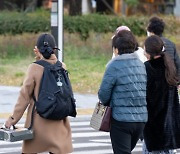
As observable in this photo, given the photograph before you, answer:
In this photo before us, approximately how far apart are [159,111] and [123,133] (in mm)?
859

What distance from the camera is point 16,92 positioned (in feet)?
56.2

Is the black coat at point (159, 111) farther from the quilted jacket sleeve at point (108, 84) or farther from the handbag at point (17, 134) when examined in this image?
the handbag at point (17, 134)

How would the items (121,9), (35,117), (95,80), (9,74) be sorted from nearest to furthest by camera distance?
(35,117)
(95,80)
(9,74)
(121,9)

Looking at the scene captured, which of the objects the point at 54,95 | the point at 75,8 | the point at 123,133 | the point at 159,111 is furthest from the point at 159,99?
the point at 75,8

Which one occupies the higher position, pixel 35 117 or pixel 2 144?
pixel 35 117

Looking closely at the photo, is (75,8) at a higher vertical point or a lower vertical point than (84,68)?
higher

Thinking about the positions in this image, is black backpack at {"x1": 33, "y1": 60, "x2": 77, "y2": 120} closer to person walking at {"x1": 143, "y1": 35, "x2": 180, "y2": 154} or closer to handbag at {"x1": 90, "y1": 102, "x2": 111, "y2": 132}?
handbag at {"x1": 90, "y1": 102, "x2": 111, "y2": 132}

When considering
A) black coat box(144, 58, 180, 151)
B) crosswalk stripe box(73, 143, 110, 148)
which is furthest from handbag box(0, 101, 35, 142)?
crosswalk stripe box(73, 143, 110, 148)

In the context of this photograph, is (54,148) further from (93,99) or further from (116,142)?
(93,99)

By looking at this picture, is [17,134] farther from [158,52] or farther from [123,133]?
[158,52]

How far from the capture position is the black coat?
24.9 ft

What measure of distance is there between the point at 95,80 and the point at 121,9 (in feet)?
106

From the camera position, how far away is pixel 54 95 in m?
6.67

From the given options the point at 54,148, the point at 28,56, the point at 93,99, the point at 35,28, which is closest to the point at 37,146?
the point at 54,148
